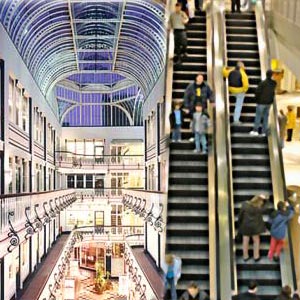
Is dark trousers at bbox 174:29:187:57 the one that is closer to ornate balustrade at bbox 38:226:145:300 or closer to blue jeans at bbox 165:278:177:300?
blue jeans at bbox 165:278:177:300

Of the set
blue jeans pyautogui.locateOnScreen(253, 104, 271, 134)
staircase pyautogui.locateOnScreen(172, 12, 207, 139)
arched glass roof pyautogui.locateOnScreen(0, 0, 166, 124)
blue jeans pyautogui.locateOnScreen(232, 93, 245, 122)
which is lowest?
blue jeans pyautogui.locateOnScreen(253, 104, 271, 134)

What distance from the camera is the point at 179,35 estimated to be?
14938mm

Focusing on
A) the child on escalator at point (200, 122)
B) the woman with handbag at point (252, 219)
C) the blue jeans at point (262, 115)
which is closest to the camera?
the woman with handbag at point (252, 219)

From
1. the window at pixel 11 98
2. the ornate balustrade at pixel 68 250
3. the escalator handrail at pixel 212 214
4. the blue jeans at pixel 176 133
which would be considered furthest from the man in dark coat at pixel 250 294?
the window at pixel 11 98

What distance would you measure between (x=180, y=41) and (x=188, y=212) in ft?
15.9

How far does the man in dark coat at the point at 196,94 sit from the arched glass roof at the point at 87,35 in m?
9.72

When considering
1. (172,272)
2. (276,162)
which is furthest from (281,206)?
(172,272)

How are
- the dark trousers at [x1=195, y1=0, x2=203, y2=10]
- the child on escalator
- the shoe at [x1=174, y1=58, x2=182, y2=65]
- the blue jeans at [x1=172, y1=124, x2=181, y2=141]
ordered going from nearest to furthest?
1. the child on escalator
2. the blue jeans at [x1=172, y1=124, x2=181, y2=141]
3. the shoe at [x1=174, y1=58, x2=182, y2=65]
4. the dark trousers at [x1=195, y1=0, x2=203, y2=10]

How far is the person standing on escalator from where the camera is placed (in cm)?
1491

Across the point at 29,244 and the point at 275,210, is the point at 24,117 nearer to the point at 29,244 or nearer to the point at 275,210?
the point at 29,244

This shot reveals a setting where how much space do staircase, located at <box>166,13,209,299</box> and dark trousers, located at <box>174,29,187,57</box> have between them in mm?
2410

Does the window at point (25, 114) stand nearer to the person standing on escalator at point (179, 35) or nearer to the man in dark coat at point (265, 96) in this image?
the person standing on escalator at point (179, 35)

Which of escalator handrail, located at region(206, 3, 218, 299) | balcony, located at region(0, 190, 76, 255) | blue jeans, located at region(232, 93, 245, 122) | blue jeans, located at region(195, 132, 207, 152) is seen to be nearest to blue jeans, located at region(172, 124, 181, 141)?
blue jeans, located at region(195, 132, 207, 152)

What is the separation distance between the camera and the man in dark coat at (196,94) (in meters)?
12.3
